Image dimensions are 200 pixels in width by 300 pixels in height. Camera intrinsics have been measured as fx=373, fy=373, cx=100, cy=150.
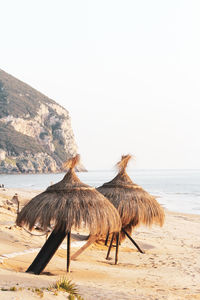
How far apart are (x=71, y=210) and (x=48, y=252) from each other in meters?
1.28

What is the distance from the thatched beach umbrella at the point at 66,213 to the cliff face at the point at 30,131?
126 meters

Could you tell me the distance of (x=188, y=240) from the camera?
17.6 m

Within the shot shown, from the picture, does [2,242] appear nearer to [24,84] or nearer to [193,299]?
[193,299]

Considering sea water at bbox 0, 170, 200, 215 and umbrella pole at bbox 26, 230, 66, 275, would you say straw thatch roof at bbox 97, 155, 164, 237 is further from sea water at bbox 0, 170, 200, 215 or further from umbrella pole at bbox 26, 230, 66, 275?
umbrella pole at bbox 26, 230, 66, 275

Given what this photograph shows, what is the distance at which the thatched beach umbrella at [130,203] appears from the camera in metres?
11.7

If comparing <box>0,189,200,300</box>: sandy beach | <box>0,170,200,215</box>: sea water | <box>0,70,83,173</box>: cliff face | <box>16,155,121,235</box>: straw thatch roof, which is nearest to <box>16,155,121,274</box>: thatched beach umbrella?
<box>16,155,121,235</box>: straw thatch roof

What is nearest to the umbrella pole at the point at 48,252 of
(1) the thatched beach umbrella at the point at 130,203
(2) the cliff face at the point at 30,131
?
(1) the thatched beach umbrella at the point at 130,203

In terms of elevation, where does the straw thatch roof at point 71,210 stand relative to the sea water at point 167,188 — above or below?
above

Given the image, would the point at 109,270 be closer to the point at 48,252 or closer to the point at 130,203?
the point at 48,252

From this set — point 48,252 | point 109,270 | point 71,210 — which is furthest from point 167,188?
point 71,210

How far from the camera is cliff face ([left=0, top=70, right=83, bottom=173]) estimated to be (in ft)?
449

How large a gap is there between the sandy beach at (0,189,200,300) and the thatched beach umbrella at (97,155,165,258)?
4.06 ft

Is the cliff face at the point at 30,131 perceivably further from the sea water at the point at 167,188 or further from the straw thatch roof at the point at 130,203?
the straw thatch roof at the point at 130,203

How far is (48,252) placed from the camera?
29.7 feet
